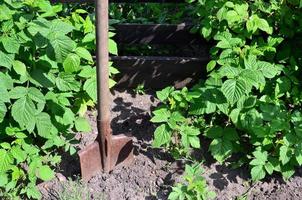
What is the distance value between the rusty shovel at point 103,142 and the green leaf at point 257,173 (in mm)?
814

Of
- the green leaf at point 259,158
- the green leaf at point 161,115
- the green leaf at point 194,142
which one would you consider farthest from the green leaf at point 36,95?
the green leaf at point 259,158

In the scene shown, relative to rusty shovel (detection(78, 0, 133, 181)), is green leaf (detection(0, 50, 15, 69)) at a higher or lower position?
higher

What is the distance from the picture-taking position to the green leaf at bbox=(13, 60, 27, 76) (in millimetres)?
3002

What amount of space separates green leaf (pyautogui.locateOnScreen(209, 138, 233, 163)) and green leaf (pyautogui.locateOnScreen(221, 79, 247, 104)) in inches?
15.1

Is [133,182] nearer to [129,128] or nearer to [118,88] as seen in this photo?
[129,128]

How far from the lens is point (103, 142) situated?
3.29 m

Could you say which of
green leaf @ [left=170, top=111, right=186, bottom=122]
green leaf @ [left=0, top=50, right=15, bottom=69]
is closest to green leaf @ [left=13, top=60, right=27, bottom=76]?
green leaf @ [left=0, top=50, right=15, bottom=69]

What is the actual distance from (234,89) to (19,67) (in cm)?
128

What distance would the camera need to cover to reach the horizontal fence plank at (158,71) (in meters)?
3.83

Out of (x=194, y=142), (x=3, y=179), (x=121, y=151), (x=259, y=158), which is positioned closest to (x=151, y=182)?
(x=121, y=151)

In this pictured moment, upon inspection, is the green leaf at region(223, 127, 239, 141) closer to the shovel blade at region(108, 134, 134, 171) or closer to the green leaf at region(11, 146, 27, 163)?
Answer: the shovel blade at region(108, 134, 134, 171)

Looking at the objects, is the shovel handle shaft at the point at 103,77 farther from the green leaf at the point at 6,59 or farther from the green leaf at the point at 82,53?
the green leaf at the point at 6,59

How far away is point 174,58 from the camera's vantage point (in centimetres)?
387

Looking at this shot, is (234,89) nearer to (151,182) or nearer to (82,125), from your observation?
(151,182)
